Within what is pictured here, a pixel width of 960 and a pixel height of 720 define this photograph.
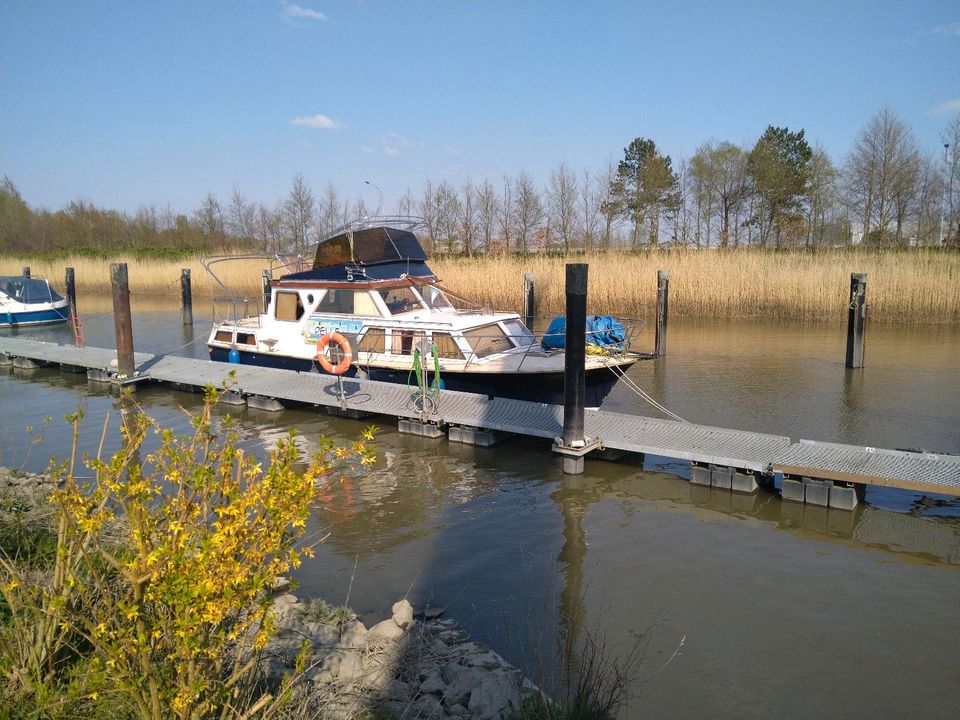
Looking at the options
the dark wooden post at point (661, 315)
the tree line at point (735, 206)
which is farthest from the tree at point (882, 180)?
the dark wooden post at point (661, 315)

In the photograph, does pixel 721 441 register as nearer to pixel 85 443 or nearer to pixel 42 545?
pixel 42 545

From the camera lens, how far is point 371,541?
7.61 meters

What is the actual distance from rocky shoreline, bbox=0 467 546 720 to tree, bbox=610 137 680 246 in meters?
33.9

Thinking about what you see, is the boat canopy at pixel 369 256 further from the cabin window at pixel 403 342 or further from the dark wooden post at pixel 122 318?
the dark wooden post at pixel 122 318

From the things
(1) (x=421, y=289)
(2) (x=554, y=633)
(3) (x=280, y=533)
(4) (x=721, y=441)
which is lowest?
(2) (x=554, y=633)

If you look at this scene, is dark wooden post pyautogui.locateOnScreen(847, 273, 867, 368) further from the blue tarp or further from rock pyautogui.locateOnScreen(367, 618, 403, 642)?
rock pyautogui.locateOnScreen(367, 618, 403, 642)

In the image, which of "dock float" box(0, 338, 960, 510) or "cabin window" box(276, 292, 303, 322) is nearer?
"dock float" box(0, 338, 960, 510)

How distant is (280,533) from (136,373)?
1355 centimetres

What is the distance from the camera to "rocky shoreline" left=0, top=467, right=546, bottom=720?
4004 millimetres

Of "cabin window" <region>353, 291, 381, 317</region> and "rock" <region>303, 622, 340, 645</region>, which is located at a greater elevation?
"cabin window" <region>353, 291, 381, 317</region>

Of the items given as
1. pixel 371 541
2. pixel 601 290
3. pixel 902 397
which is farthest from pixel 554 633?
pixel 601 290

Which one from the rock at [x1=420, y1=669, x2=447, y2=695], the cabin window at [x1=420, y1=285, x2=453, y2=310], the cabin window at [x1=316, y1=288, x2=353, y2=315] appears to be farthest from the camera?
the cabin window at [x1=420, y1=285, x2=453, y2=310]

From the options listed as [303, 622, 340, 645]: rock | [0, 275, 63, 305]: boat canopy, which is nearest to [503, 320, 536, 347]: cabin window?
[303, 622, 340, 645]: rock

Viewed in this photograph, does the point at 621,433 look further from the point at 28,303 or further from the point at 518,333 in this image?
the point at 28,303
